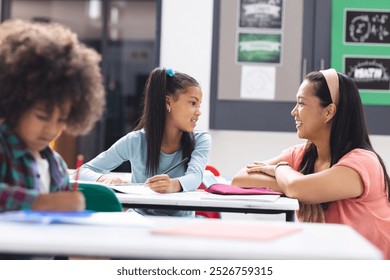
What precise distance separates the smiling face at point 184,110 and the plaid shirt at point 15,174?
1.45 metres

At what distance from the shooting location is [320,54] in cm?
443

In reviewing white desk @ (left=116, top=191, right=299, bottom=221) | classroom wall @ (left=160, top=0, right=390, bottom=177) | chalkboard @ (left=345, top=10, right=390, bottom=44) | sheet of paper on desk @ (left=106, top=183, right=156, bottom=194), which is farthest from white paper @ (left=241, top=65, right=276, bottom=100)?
white desk @ (left=116, top=191, right=299, bottom=221)

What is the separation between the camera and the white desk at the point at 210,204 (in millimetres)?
2070

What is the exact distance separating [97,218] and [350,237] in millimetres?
519

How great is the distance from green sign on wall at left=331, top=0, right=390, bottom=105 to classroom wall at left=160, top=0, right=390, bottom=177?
0.44m

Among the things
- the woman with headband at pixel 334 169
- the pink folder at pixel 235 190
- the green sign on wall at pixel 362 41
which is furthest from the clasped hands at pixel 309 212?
the green sign on wall at pixel 362 41

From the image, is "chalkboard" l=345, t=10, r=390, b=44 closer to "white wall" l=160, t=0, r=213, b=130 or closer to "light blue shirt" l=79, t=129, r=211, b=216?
"white wall" l=160, t=0, r=213, b=130

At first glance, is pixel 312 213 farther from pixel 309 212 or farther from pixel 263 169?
pixel 263 169

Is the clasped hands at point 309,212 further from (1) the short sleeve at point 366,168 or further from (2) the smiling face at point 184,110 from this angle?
(2) the smiling face at point 184,110

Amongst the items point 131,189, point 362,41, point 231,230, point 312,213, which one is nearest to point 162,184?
point 131,189

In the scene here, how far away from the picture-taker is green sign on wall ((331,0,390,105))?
14.4 ft

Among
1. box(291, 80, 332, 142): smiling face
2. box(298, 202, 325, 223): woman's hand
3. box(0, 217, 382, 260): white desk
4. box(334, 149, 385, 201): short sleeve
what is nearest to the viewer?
box(0, 217, 382, 260): white desk

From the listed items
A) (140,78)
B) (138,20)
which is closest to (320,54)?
(140,78)
